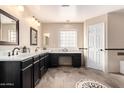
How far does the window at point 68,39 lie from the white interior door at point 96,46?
1.26 metres

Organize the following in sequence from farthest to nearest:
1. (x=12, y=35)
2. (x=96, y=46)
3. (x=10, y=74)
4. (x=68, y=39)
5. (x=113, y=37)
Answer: (x=68, y=39) < (x=96, y=46) < (x=113, y=37) < (x=12, y=35) < (x=10, y=74)

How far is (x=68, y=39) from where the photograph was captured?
7434 mm

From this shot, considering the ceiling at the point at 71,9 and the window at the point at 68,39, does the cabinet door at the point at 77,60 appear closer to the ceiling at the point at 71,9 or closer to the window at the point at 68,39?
the window at the point at 68,39

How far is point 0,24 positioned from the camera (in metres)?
2.69

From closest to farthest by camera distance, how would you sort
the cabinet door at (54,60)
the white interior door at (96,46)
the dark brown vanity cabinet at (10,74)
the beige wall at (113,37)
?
the dark brown vanity cabinet at (10,74) < the beige wall at (113,37) < the white interior door at (96,46) < the cabinet door at (54,60)

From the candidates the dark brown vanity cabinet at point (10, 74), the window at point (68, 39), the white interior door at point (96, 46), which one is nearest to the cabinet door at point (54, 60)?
the window at point (68, 39)

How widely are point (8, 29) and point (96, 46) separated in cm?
383

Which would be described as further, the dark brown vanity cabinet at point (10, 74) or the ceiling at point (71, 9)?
the ceiling at point (71, 9)

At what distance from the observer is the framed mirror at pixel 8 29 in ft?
9.15

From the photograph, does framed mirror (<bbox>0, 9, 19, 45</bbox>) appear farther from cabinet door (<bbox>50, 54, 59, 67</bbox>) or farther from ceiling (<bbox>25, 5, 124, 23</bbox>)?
cabinet door (<bbox>50, 54, 59, 67</bbox>)

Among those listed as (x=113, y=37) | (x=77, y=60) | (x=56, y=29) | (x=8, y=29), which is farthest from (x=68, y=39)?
(x=8, y=29)

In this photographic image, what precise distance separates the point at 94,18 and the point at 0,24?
4255mm

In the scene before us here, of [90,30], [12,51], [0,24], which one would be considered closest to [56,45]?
[90,30]

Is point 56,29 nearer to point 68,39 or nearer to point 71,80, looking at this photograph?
point 68,39
